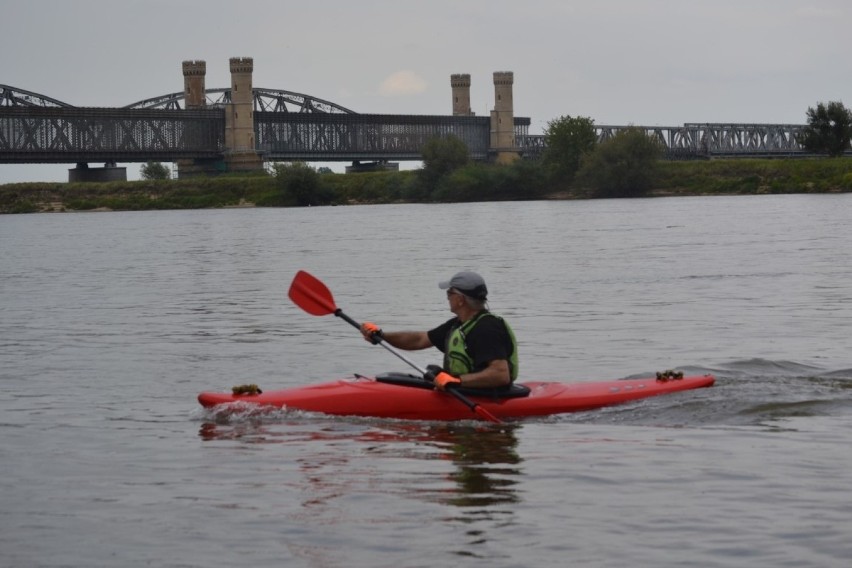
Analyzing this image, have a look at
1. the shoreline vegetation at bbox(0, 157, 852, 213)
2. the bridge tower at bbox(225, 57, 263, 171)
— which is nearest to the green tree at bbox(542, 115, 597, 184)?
the shoreline vegetation at bbox(0, 157, 852, 213)

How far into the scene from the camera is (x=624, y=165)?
268 ft

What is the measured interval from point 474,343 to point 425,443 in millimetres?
756

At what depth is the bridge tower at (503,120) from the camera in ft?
429

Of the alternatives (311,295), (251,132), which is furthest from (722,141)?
(311,295)

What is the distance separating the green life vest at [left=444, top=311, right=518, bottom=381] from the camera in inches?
377

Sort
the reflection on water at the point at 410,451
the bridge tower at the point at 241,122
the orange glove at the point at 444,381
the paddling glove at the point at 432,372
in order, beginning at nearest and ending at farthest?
the reflection on water at the point at 410,451, the orange glove at the point at 444,381, the paddling glove at the point at 432,372, the bridge tower at the point at 241,122

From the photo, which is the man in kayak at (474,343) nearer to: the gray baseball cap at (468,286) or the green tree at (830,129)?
the gray baseball cap at (468,286)

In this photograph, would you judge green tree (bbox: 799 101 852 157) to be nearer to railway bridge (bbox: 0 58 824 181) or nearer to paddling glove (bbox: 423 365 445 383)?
railway bridge (bbox: 0 58 824 181)

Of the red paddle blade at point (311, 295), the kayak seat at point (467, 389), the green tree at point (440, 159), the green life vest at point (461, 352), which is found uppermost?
the green tree at point (440, 159)

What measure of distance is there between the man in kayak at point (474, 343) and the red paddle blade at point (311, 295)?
6.76 feet

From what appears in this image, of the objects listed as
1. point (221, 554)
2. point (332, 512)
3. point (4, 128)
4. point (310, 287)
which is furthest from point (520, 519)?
point (4, 128)

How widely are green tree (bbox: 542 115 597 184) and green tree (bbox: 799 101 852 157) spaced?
50.7 feet

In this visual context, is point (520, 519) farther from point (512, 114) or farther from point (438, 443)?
point (512, 114)

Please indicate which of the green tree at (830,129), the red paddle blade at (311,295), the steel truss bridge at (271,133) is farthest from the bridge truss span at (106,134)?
the red paddle blade at (311,295)
